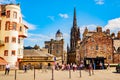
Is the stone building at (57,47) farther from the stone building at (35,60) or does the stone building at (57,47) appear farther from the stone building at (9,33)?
the stone building at (9,33)

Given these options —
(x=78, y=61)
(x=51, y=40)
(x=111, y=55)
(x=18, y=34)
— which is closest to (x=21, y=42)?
(x=18, y=34)

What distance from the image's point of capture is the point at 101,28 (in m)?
77.8

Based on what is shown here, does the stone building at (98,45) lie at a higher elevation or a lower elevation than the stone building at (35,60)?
higher

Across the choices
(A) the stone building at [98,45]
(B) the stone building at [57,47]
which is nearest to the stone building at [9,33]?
(A) the stone building at [98,45]

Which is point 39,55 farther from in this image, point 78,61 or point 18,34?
point 78,61

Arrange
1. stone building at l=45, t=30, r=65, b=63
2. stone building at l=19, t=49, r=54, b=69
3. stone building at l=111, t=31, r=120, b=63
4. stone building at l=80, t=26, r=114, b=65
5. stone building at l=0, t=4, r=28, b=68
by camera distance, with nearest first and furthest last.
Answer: stone building at l=0, t=4, r=28, b=68
stone building at l=19, t=49, r=54, b=69
stone building at l=111, t=31, r=120, b=63
stone building at l=80, t=26, r=114, b=65
stone building at l=45, t=30, r=65, b=63

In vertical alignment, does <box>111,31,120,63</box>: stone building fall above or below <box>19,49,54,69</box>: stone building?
above

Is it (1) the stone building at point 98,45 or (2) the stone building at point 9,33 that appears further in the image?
(1) the stone building at point 98,45

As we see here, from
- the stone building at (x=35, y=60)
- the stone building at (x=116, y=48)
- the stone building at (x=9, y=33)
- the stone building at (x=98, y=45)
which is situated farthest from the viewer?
the stone building at (x=98, y=45)

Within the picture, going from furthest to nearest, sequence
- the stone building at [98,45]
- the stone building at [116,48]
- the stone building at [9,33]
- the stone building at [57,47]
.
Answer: the stone building at [57,47]
the stone building at [98,45]
the stone building at [116,48]
the stone building at [9,33]

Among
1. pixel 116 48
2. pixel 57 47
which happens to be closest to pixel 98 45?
pixel 116 48

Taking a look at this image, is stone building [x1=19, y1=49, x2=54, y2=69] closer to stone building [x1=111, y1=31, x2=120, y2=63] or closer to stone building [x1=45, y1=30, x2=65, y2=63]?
stone building [x1=111, y1=31, x2=120, y2=63]

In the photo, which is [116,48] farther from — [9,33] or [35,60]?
[9,33]

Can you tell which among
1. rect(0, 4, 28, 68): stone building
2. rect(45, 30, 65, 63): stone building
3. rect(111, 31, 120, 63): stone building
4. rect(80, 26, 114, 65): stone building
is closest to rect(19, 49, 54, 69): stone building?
rect(0, 4, 28, 68): stone building
